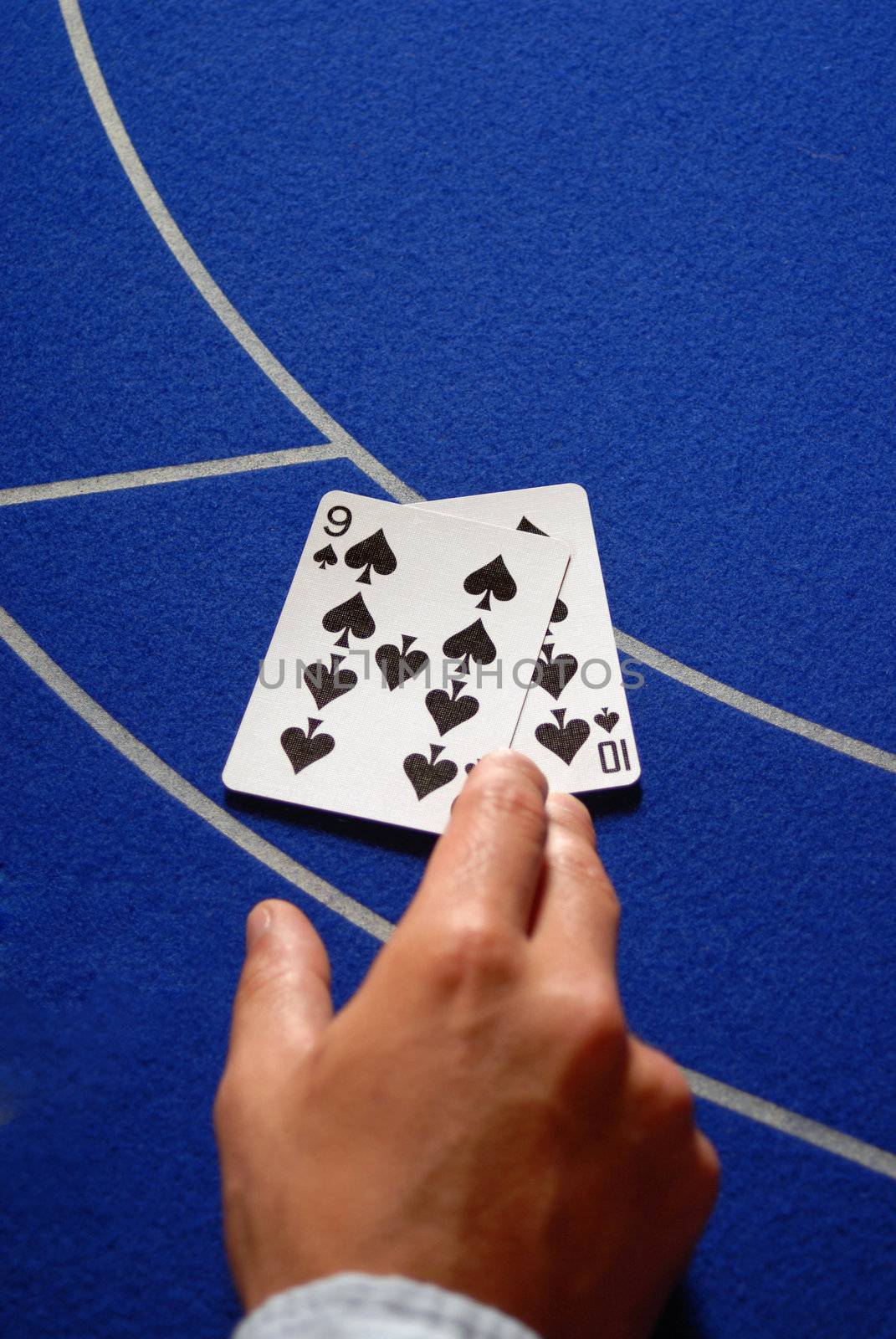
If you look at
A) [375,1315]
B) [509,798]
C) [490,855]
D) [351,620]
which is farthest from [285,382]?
[375,1315]

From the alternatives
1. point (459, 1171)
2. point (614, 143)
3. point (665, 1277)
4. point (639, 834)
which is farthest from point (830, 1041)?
point (614, 143)

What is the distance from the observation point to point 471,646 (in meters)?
2.03

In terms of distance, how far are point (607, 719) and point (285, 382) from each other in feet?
3.19

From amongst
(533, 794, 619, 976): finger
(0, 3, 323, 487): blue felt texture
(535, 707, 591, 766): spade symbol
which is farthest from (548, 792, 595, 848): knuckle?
(0, 3, 323, 487): blue felt texture

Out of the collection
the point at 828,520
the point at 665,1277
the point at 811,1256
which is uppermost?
the point at 828,520

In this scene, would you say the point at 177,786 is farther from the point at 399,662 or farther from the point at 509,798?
the point at 509,798

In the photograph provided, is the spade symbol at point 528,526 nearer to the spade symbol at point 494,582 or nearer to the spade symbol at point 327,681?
the spade symbol at point 494,582

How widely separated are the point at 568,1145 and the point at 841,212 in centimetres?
208

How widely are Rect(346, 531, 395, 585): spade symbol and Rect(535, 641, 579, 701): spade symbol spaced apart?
35 centimetres

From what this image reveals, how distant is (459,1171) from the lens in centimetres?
104

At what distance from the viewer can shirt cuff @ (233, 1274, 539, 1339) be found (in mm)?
854

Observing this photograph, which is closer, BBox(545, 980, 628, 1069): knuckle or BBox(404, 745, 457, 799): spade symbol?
BBox(545, 980, 628, 1069): knuckle

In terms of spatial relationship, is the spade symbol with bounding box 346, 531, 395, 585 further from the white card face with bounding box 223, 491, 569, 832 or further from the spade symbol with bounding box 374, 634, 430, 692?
the spade symbol with bounding box 374, 634, 430, 692

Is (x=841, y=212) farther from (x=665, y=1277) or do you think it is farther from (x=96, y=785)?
(x=665, y=1277)
